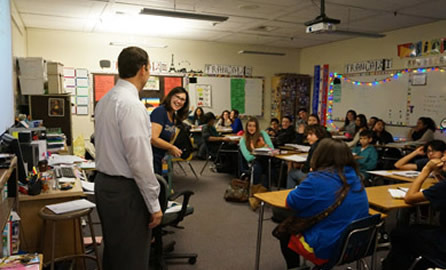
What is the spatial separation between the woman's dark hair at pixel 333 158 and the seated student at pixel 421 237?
55cm

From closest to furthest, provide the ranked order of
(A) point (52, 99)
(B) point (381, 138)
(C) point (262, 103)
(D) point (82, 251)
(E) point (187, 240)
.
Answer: (D) point (82, 251)
(E) point (187, 240)
(A) point (52, 99)
(B) point (381, 138)
(C) point (262, 103)

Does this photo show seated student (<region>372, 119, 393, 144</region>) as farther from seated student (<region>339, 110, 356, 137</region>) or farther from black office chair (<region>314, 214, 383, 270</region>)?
black office chair (<region>314, 214, 383, 270</region>)

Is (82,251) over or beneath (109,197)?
beneath

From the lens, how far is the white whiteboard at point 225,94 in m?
8.23

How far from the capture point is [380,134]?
20.8 feet

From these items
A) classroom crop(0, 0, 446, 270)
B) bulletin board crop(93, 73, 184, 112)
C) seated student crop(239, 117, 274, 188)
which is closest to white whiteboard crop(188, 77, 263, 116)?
classroom crop(0, 0, 446, 270)

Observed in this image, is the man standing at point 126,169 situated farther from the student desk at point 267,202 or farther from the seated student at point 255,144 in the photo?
the seated student at point 255,144

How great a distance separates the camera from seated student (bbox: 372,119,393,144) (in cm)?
625

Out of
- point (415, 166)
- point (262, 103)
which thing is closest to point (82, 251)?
point (415, 166)

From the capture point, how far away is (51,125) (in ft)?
16.0

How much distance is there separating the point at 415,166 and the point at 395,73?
3.56 metres

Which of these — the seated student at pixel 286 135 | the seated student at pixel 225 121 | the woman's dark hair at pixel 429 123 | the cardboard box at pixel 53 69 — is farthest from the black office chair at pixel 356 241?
the seated student at pixel 225 121

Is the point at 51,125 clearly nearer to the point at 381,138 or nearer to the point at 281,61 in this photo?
the point at 381,138

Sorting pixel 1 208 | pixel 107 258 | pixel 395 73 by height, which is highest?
pixel 395 73
